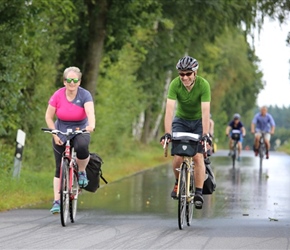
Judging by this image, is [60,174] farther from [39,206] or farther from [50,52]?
[50,52]

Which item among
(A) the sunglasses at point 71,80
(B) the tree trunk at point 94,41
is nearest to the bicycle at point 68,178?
(A) the sunglasses at point 71,80

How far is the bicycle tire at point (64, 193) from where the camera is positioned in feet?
38.5

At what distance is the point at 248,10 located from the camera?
90.4 feet

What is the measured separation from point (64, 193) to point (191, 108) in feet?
6.30

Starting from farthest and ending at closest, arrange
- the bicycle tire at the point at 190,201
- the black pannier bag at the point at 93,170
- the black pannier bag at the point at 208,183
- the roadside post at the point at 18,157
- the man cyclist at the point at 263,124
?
1. the man cyclist at the point at 263,124
2. the roadside post at the point at 18,157
3. the black pannier bag at the point at 93,170
4. the black pannier bag at the point at 208,183
5. the bicycle tire at the point at 190,201

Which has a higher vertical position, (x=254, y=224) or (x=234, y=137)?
(x=234, y=137)

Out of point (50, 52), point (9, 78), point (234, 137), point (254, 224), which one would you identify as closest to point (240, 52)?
point (234, 137)

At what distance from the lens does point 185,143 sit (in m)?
11.9

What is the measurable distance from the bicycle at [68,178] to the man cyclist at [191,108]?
117cm

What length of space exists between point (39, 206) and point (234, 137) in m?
17.5

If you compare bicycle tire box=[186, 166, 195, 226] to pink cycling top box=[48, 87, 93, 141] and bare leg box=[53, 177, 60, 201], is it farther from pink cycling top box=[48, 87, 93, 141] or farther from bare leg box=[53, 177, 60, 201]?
bare leg box=[53, 177, 60, 201]

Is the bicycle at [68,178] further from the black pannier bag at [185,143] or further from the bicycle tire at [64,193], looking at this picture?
the black pannier bag at [185,143]

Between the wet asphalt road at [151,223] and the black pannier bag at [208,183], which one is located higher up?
the black pannier bag at [208,183]

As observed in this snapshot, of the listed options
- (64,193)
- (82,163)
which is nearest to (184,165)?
(82,163)
